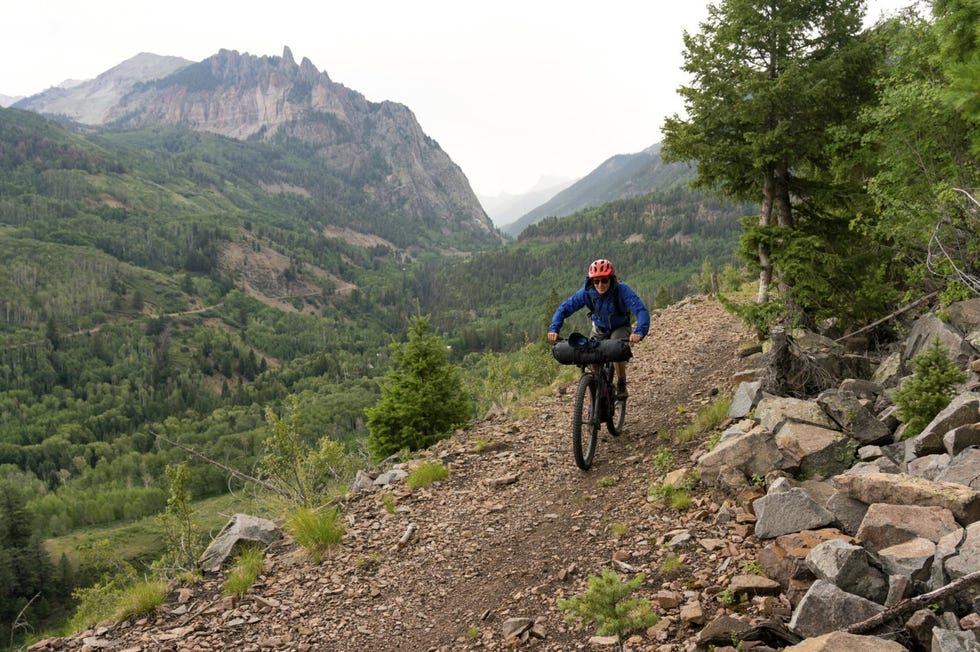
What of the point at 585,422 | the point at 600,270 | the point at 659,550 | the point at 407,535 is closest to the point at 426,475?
the point at 407,535

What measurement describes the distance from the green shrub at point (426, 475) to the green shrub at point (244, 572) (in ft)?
8.36

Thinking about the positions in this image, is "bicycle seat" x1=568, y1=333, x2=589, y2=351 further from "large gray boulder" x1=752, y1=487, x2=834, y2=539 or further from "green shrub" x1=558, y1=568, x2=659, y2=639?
"green shrub" x1=558, y1=568, x2=659, y2=639

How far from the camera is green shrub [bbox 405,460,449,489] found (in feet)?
30.0

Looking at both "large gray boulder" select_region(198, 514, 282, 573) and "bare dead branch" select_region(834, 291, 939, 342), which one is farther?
"bare dead branch" select_region(834, 291, 939, 342)

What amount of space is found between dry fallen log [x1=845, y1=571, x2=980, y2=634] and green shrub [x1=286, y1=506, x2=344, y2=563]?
6065 mm

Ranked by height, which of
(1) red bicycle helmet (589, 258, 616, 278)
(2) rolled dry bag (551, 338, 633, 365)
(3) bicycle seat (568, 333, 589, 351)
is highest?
(1) red bicycle helmet (589, 258, 616, 278)

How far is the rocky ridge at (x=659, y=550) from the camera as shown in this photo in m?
3.79

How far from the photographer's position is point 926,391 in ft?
19.9

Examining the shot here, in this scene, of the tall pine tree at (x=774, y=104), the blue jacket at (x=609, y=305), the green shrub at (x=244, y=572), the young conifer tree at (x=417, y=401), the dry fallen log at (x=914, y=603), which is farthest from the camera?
the young conifer tree at (x=417, y=401)

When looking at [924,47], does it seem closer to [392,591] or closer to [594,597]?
[594,597]

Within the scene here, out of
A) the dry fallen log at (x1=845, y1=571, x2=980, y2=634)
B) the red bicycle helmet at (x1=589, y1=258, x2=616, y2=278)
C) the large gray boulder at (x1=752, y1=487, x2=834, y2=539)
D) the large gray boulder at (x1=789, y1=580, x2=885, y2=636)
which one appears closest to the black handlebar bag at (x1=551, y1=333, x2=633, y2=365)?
the red bicycle helmet at (x1=589, y1=258, x2=616, y2=278)

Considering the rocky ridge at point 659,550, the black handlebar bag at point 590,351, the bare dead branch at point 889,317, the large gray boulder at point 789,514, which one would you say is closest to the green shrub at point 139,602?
the rocky ridge at point 659,550

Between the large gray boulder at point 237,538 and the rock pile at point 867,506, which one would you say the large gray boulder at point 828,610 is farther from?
the large gray boulder at point 237,538

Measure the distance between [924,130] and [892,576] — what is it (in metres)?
9.47
